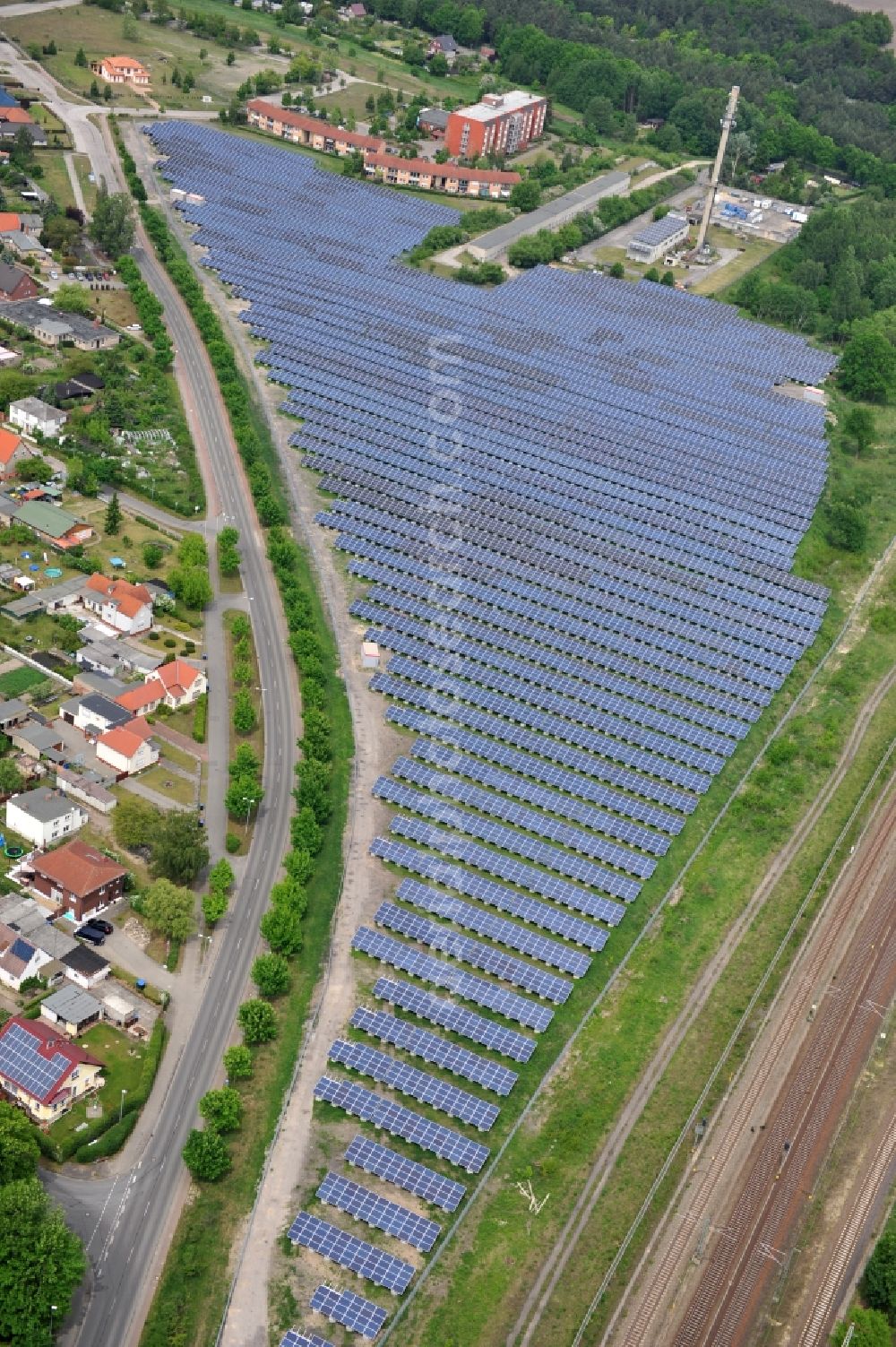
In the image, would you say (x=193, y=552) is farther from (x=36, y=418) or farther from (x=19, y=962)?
(x=19, y=962)

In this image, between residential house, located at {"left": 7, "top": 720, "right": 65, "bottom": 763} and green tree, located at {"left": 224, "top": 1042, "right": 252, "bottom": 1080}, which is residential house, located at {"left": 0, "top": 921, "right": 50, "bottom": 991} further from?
residential house, located at {"left": 7, "top": 720, "right": 65, "bottom": 763}

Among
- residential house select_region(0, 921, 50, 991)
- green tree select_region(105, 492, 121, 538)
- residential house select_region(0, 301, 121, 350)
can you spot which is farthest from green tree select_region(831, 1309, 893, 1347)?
residential house select_region(0, 301, 121, 350)

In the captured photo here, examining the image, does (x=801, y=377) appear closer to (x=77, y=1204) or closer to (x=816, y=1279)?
(x=816, y=1279)

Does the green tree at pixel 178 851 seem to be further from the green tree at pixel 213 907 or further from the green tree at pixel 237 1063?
the green tree at pixel 237 1063

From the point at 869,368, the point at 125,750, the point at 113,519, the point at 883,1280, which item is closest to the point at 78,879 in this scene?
the point at 125,750

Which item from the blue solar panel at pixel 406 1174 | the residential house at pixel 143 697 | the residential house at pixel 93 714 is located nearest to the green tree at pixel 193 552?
the residential house at pixel 143 697

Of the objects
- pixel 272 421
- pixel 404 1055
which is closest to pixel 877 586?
pixel 272 421
